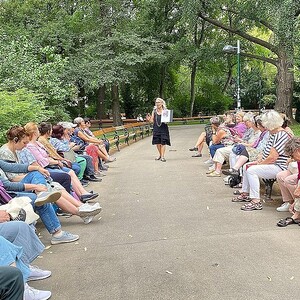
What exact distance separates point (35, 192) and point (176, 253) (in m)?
1.76

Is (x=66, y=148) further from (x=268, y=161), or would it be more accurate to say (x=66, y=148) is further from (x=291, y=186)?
(x=291, y=186)

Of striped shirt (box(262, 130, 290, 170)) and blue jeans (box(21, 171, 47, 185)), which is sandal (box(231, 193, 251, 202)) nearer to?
striped shirt (box(262, 130, 290, 170))

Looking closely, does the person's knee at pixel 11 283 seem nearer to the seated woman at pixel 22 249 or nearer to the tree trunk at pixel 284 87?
the seated woman at pixel 22 249

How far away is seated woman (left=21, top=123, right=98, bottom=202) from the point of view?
18.7ft

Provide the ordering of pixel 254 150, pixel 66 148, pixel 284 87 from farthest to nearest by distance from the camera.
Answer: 1. pixel 284 87
2. pixel 66 148
3. pixel 254 150

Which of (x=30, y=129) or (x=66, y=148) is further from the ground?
(x=30, y=129)

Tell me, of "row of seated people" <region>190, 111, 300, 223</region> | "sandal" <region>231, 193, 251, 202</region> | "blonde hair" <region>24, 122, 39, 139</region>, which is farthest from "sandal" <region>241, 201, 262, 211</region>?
"blonde hair" <region>24, 122, 39, 139</region>

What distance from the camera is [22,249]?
3.19 m

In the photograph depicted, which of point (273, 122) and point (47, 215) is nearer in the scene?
point (47, 215)

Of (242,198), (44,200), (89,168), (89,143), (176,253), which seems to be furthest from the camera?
(89,143)

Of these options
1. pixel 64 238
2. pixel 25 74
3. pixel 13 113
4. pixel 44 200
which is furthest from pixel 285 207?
pixel 25 74

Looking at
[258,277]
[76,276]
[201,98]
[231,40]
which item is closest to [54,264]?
[76,276]

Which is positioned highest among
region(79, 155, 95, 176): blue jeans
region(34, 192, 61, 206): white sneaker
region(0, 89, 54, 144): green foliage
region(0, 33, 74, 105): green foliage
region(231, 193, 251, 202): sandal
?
region(0, 33, 74, 105): green foliage

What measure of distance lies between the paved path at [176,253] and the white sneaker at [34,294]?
0.34 ft
